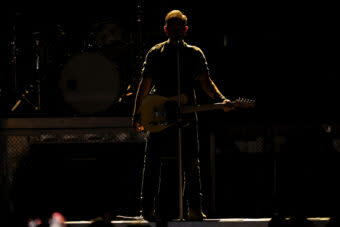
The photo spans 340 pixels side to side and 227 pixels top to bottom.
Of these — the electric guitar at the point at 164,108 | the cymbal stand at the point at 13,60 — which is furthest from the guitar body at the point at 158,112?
the cymbal stand at the point at 13,60

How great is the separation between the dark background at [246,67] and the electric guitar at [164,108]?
1.71 metres

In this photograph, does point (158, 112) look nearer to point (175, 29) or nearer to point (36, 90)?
point (175, 29)

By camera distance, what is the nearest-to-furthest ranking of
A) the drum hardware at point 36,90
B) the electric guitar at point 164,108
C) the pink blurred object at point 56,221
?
1. the pink blurred object at point 56,221
2. the electric guitar at point 164,108
3. the drum hardware at point 36,90

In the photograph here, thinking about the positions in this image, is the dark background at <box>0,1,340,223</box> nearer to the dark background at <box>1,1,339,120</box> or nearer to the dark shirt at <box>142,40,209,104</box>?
the dark background at <box>1,1,339,120</box>

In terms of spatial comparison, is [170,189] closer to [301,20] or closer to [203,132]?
[203,132]

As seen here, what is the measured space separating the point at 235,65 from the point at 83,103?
2.02 metres

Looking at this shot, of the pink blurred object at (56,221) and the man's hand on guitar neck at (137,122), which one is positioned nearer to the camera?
the pink blurred object at (56,221)

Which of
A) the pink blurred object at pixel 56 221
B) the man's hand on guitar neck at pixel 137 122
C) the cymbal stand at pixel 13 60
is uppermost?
the cymbal stand at pixel 13 60

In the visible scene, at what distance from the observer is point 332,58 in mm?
6957

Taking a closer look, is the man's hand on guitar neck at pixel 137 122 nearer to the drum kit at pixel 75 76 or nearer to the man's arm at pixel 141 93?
the man's arm at pixel 141 93

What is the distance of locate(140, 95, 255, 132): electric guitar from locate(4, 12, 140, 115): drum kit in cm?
213

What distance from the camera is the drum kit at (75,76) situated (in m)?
6.78

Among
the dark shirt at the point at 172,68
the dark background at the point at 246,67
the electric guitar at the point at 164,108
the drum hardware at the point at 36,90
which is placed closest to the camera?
the electric guitar at the point at 164,108

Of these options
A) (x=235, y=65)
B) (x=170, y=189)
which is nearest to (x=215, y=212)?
(x=170, y=189)
